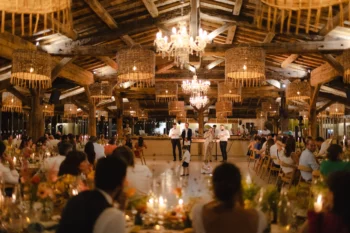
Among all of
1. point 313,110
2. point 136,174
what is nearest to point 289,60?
point 313,110

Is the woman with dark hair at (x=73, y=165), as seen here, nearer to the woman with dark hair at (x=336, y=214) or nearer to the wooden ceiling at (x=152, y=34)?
the woman with dark hair at (x=336, y=214)

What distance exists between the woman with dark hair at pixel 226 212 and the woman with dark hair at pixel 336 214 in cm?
25

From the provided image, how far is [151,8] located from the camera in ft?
29.8

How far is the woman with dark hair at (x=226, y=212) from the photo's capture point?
6.34 ft

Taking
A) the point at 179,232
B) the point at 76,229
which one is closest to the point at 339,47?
the point at 179,232

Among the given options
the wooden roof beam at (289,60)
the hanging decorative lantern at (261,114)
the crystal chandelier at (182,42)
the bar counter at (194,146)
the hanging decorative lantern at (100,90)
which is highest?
the wooden roof beam at (289,60)

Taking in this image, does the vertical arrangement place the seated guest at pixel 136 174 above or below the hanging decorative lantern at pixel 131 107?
below

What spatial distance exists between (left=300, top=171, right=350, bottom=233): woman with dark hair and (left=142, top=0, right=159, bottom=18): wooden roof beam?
24.1ft

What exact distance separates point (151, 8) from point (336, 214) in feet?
26.0

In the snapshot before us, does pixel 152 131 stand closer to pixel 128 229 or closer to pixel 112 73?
pixel 112 73

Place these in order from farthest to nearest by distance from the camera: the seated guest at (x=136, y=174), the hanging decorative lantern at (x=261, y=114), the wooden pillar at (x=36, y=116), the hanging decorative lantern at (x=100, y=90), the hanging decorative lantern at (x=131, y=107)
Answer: the hanging decorative lantern at (x=261, y=114) → the hanging decorative lantern at (x=131, y=107) → the hanging decorative lantern at (x=100, y=90) → the wooden pillar at (x=36, y=116) → the seated guest at (x=136, y=174)

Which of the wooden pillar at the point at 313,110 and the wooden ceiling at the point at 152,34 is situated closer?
the wooden ceiling at the point at 152,34

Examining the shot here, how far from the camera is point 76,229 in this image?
1844mm

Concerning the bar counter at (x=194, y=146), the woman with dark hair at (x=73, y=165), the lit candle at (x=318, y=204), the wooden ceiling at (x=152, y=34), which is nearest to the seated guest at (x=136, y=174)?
the woman with dark hair at (x=73, y=165)
